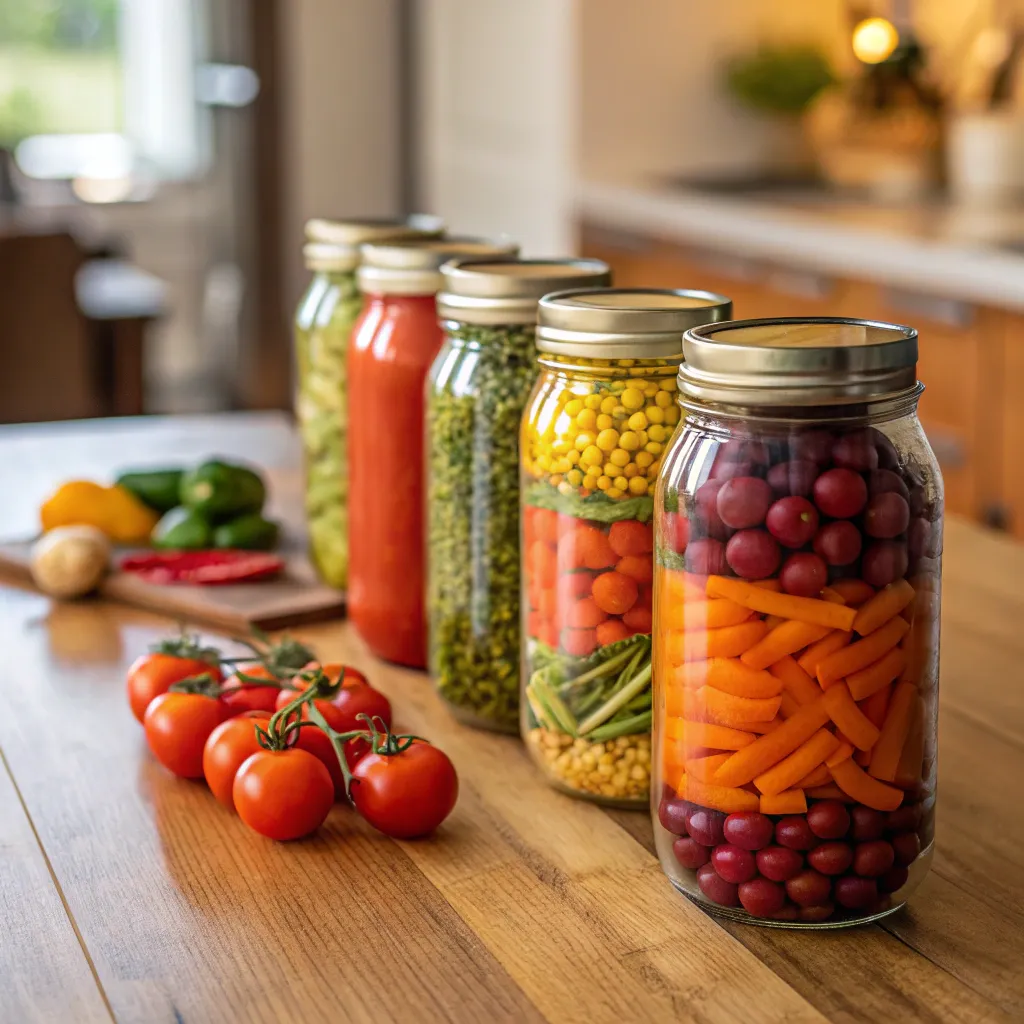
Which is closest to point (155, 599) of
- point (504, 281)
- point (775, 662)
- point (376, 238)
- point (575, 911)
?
point (376, 238)

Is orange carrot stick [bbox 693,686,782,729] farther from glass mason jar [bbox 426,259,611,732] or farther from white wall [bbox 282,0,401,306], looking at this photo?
white wall [bbox 282,0,401,306]

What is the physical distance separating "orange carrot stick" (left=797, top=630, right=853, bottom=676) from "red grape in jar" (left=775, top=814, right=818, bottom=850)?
8 cm

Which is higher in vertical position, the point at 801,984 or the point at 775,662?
the point at 775,662

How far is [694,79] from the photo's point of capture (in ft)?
13.1

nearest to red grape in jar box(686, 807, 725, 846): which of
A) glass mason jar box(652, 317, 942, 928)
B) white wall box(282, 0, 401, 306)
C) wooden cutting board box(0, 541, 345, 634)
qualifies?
glass mason jar box(652, 317, 942, 928)

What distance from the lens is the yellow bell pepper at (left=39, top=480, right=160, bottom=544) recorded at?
1.53m

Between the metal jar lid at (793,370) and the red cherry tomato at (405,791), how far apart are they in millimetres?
283

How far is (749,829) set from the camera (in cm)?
75

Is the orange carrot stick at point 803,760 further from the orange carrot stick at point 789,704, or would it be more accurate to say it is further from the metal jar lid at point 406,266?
the metal jar lid at point 406,266

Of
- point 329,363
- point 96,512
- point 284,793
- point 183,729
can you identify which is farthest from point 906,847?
point 96,512

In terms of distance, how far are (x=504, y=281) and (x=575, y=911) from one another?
16.1 inches

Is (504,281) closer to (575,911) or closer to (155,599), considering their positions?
(575,911)

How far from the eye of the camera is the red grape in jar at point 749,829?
753 millimetres

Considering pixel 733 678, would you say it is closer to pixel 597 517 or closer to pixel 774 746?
pixel 774 746
